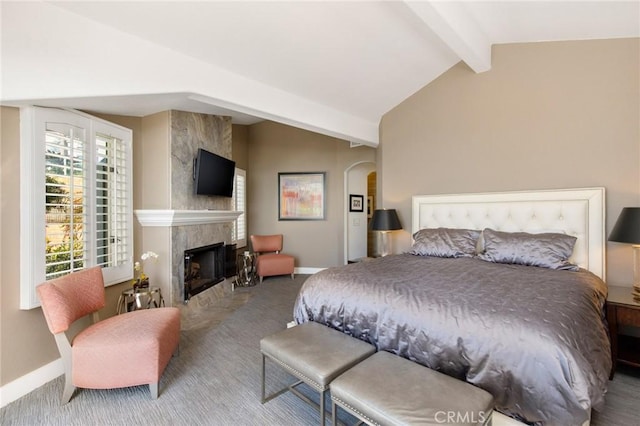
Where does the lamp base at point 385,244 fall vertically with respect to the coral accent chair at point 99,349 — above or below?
above

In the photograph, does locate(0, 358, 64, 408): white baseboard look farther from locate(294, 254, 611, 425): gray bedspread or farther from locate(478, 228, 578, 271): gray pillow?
locate(478, 228, 578, 271): gray pillow

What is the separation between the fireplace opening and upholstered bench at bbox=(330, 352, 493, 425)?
121 inches

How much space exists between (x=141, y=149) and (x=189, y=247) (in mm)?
1353

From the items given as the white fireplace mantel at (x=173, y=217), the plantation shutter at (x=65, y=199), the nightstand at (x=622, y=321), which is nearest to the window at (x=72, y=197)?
the plantation shutter at (x=65, y=199)

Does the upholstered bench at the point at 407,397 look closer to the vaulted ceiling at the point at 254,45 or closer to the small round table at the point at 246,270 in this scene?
the vaulted ceiling at the point at 254,45

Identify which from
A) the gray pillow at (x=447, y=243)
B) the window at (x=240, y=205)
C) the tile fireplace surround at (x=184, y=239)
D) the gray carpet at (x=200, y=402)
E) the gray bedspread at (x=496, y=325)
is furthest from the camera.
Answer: the window at (x=240, y=205)

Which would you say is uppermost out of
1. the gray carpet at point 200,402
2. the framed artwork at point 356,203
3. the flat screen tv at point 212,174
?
the flat screen tv at point 212,174

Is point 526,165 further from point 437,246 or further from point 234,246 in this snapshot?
point 234,246

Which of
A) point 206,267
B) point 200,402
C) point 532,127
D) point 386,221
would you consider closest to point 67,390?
point 200,402

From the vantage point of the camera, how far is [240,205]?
6.05 m

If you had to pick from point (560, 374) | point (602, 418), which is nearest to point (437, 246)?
point (602, 418)

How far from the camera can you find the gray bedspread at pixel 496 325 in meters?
1.43

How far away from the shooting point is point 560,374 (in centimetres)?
140

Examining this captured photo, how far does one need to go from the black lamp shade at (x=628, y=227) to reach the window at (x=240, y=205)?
17.2 feet
